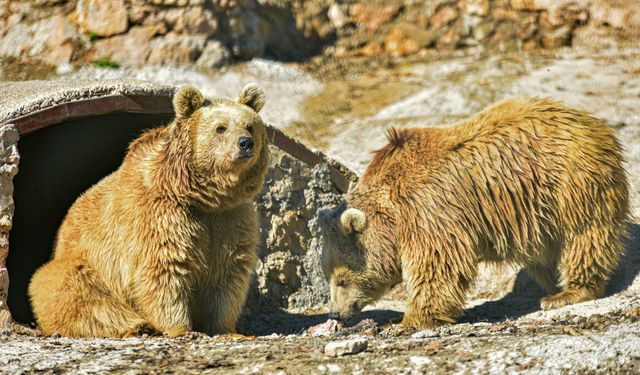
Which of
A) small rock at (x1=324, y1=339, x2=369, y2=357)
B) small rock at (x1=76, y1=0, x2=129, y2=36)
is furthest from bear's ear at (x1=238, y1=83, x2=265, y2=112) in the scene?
small rock at (x1=76, y1=0, x2=129, y2=36)

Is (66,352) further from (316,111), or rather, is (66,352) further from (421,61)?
(421,61)

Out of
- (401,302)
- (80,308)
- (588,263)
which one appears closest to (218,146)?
(80,308)

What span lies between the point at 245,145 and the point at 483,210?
231 centimetres

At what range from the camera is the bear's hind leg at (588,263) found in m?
7.64

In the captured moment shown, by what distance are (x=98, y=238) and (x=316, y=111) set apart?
248 inches

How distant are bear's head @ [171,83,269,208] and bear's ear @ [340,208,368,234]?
1.00 m

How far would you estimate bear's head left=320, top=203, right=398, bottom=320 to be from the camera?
769cm

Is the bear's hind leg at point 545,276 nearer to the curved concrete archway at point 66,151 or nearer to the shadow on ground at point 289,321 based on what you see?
the shadow on ground at point 289,321

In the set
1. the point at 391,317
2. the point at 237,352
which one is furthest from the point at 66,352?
the point at 391,317

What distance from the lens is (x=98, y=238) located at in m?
7.09

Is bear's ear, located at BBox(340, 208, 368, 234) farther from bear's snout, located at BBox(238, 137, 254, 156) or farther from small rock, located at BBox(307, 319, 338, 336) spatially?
bear's snout, located at BBox(238, 137, 254, 156)

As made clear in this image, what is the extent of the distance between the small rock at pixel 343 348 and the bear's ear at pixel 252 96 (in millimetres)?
2246

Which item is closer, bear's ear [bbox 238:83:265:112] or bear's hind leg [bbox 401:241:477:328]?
bear's ear [bbox 238:83:265:112]

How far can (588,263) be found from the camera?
7648 millimetres
